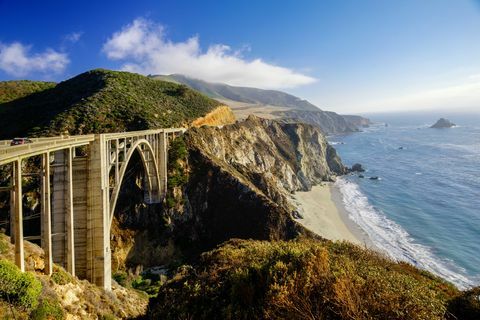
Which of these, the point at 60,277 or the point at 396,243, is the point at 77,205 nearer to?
the point at 60,277

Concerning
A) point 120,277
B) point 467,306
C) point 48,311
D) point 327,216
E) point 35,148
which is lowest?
point 327,216

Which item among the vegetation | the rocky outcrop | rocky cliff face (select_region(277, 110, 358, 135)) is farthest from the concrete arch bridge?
rocky cliff face (select_region(277, 110, 358, 135))

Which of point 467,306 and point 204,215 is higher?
point 467,306

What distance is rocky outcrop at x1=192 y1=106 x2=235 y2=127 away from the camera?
5270cm

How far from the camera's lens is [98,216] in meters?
18.2

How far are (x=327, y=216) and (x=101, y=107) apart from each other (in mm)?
36396

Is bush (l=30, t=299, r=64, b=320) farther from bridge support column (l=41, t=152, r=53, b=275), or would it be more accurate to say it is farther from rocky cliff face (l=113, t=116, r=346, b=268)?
rocky cliff face (l=113, t=116, r=346, b=268)

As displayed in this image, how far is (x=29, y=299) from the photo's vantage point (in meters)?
10.2

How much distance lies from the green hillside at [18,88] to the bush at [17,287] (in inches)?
2257

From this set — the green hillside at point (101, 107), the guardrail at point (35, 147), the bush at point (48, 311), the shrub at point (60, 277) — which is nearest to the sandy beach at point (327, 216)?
the green hillside at point (101, 107)

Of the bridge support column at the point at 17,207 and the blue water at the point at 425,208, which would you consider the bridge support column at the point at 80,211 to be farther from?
the blue water at the point at 425,208

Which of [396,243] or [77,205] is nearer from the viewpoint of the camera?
[77,205]

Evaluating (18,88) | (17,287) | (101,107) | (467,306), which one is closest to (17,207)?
(17,287)

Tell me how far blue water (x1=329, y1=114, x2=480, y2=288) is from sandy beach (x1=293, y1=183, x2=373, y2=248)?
1.51m
